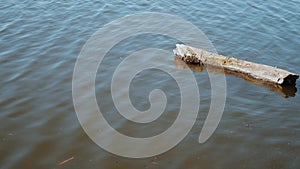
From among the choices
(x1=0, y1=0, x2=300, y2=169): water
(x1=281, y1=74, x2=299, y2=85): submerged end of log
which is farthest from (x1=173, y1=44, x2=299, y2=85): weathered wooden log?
(x1=0, y1=0, x2=300, y2=169): water

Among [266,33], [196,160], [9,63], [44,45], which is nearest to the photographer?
[196,160]

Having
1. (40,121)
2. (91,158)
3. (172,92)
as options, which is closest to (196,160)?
(91,158)

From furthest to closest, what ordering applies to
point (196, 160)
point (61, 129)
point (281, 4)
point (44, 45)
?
point (281, 4)
point (44, 45)
point (61, 129)
point (196, 160)

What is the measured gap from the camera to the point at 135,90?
27.9 feet

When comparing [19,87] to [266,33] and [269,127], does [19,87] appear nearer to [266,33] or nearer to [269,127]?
[269,127]

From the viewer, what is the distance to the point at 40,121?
7297 millimetres

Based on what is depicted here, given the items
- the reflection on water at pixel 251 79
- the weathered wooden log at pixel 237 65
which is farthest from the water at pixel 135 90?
the weathered wooden log at pixel 237 65

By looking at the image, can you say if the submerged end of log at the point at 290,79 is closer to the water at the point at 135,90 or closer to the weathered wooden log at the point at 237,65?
the weathered wooden log at the point at 237,65

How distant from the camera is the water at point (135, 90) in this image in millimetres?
6500

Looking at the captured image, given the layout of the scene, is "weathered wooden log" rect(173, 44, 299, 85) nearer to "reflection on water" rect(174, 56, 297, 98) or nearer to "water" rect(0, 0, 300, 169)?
"reflection on water" rect(174, 56, 297, 98)

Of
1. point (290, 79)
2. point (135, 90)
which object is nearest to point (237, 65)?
point (290, 79)

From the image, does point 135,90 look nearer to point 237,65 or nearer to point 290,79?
point 237,65

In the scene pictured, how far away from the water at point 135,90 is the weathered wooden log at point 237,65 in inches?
12.7

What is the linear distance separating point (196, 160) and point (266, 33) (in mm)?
6566
